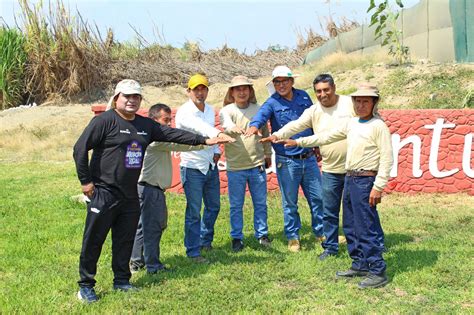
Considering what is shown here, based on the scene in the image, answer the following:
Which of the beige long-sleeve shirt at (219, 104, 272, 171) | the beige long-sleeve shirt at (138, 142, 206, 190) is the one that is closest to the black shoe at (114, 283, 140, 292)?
the beige long-sleeve shirt at (138, 142, 206, 190)

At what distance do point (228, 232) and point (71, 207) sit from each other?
9.78ft

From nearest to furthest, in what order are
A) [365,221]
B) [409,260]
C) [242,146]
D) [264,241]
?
[365,221], [409,260], [242,146], [264,241]

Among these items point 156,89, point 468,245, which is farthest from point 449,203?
point 156,89

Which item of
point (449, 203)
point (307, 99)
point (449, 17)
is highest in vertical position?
point (449, 17)

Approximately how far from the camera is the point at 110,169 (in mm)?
4672

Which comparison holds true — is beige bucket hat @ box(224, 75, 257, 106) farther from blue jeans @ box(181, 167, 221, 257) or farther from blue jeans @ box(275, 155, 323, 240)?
blue jeans @ box(181, 167, 221, 257)

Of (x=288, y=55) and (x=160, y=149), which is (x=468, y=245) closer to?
(x=160, y=149)

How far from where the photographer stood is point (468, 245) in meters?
6.10

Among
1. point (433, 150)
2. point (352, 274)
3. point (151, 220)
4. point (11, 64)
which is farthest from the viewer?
point (11, 64)

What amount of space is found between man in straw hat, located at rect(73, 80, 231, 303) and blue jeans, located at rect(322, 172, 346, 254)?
6.04 ft

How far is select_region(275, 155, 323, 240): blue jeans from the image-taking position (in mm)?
6090

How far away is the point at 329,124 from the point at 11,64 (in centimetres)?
1822

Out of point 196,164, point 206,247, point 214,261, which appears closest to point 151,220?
point 196,164

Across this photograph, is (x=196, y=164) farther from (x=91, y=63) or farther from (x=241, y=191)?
(x=91, y=63)
